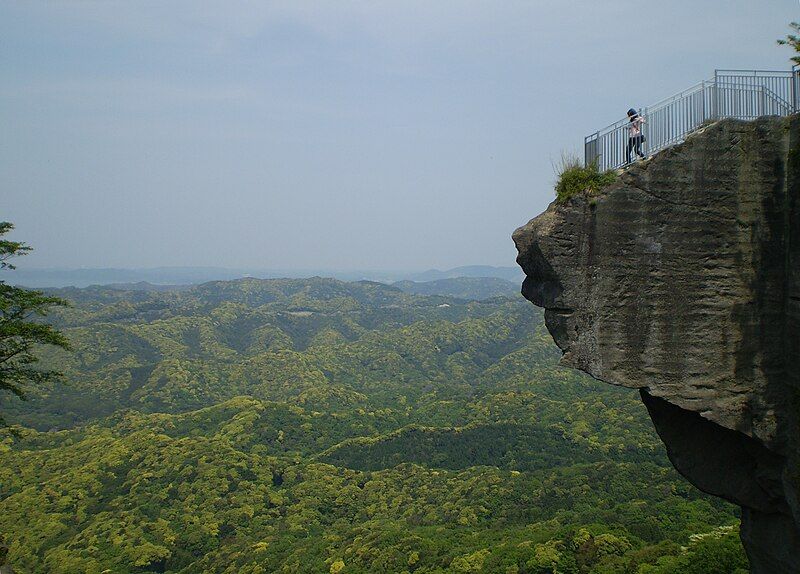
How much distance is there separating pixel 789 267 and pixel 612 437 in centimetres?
4799

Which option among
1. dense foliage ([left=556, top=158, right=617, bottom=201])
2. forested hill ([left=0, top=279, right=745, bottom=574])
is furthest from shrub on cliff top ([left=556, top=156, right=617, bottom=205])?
forested hill ([left=0, top=279, right=745, bottom=574])

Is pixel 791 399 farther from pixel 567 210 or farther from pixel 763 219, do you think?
pixel 567 210

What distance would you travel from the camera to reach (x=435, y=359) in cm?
11262

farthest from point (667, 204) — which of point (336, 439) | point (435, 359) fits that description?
point (435, 359)

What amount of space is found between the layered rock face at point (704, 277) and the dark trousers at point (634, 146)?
1.75 feet

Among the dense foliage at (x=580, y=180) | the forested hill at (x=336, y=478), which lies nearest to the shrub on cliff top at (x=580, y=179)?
the dense foliage at (x=580, y=180)

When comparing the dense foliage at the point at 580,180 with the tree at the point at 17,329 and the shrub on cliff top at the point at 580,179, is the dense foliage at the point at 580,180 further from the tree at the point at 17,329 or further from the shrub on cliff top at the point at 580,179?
the tree at the point at 17,329

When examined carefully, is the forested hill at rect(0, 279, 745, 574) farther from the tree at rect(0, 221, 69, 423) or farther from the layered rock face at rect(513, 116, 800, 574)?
the layered rock face at rect(513, 116, 800, 574)

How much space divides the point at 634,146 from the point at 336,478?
45112 mm

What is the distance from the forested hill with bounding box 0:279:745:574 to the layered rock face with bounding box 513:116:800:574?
455 inches


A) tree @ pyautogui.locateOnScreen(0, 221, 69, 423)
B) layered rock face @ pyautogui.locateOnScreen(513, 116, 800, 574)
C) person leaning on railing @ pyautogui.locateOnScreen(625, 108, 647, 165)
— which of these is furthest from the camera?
tree @ pyautogui.locateOnScreen(0, 221, 69, 423)

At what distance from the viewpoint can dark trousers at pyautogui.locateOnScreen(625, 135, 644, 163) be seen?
9.68 m

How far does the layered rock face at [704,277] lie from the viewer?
905 centimetres

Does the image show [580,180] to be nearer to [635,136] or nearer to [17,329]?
[635,136]
